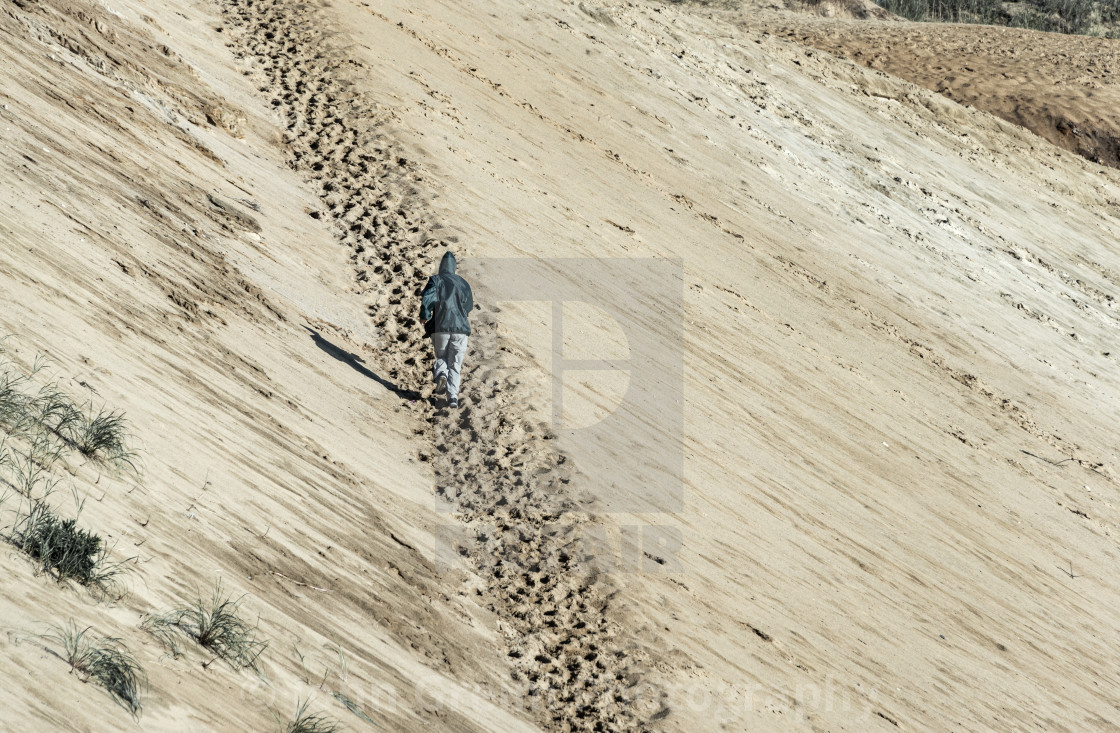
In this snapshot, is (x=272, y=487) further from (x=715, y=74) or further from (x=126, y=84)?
(x=715, y=74)

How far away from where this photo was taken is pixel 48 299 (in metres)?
5.53

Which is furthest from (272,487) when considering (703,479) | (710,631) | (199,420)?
(703,479)

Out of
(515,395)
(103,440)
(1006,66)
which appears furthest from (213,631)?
(1006,66)

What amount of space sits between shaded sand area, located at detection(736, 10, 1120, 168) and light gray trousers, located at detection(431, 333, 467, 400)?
17320 millimetres

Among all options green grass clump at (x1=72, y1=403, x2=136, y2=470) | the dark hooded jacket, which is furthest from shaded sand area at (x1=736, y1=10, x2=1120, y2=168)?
green grass clump at (x1=72, y1=403, x2=136, y2=470)

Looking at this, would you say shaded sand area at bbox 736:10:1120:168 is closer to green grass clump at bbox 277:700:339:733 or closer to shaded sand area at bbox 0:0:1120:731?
shaded sand area at bbox 0:0:1120:731

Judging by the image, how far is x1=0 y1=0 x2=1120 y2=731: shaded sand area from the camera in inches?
197

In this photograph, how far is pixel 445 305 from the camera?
802 cm

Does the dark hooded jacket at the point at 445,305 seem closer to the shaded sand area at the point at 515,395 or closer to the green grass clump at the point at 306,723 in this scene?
the shaded sand area at the point at 515,395

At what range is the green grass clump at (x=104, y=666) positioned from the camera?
3.37m

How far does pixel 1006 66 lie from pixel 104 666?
80.0 feet

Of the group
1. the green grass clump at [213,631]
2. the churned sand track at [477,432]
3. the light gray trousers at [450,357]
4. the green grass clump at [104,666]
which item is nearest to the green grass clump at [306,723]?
the green grass clump at [213,631]

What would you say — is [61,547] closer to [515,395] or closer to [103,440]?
[103,440]

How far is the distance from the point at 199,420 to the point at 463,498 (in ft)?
7.49
